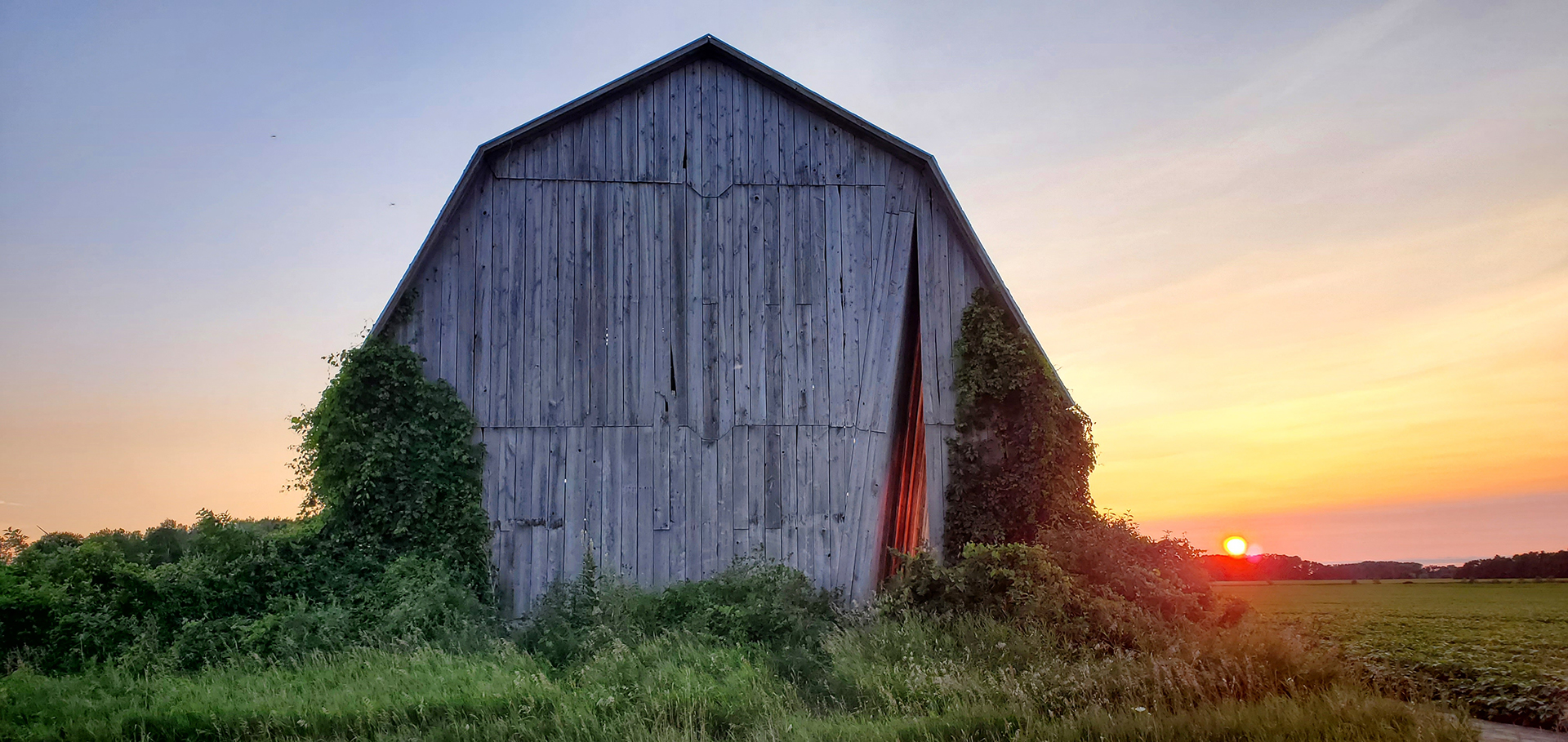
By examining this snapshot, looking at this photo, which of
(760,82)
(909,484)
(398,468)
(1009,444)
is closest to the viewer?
(398,468)

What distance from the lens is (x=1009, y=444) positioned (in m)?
13.1

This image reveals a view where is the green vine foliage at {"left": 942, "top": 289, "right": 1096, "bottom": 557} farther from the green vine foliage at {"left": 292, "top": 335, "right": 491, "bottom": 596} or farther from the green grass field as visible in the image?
the green vine foliage at {"left": 292, "top": 335, "right": 491, "bottom": 596}

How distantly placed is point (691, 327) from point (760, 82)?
3.62 m

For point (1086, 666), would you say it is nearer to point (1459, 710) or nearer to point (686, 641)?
point (1459, 710)

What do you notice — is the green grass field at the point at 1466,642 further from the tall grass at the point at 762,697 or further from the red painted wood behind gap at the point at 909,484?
the red painted wood behind gap at the point at 909,484

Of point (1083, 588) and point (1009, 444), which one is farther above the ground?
point (1009, 444)

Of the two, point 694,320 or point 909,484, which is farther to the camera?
point 909,484

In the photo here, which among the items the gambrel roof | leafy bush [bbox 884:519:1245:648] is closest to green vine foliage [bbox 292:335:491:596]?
the gambrel roof

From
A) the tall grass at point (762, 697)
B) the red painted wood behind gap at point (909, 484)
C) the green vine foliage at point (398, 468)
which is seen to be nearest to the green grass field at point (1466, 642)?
the tall grass at point (762, 697)

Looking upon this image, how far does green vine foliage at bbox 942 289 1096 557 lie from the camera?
12.8 metres

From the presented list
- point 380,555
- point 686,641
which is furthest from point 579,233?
point 686,641

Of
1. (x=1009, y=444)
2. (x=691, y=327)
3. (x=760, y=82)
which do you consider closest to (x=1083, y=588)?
(x=1009, y=444)

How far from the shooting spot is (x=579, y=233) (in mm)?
13375

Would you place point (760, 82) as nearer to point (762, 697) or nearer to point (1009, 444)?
point (1009, 444)
